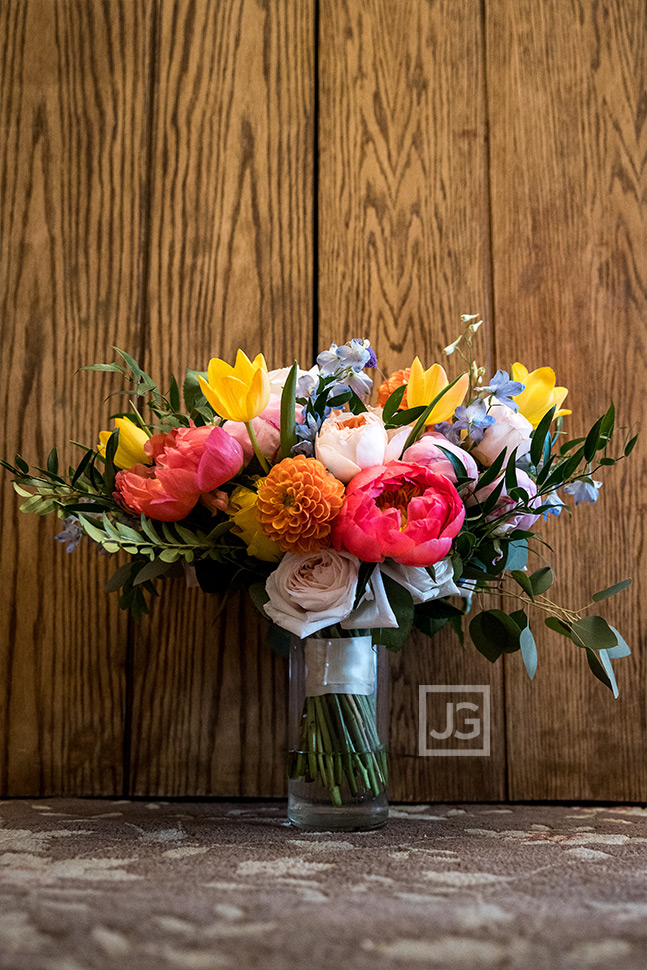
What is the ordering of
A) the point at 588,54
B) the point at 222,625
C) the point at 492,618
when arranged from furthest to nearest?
the point at 588,54
the point at 222,625
the point at 492,618

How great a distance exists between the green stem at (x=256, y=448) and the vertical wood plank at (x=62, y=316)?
35cm

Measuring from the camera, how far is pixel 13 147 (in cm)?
109

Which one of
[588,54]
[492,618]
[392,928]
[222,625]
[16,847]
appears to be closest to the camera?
[392,928]

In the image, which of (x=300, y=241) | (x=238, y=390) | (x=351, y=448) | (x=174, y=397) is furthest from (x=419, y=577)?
(x=300, y=241)

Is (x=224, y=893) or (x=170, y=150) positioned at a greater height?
(x=170, y=150)

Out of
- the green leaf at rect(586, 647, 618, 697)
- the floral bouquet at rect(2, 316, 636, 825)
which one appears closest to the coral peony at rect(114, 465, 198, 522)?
the floral bouquet at rect(2, 316, 636, 825)

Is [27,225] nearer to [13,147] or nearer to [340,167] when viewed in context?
[13,147]

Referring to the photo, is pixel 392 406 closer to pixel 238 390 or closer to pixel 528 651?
pixel 238 390

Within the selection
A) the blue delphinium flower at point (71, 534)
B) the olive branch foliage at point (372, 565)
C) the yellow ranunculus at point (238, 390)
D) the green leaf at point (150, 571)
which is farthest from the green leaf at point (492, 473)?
the blue delphinium flower at point (71, 534)

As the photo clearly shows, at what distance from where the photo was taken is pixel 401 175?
1.09 metres

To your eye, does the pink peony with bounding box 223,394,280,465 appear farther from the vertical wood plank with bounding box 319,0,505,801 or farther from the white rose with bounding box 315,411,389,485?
the vertical wood plank with bounding box 319,0,505,801

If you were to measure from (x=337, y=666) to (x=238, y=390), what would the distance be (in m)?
0.29

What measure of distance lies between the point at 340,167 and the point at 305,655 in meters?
0.67

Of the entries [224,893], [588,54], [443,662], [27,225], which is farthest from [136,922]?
[588,54]
